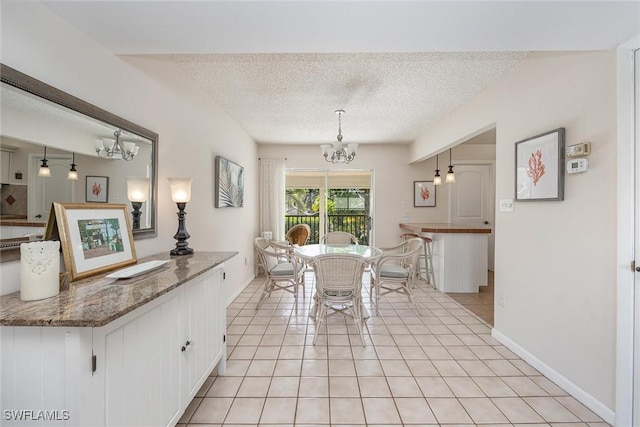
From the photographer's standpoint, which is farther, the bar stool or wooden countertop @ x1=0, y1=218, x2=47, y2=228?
the bar stool

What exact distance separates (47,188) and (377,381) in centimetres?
231

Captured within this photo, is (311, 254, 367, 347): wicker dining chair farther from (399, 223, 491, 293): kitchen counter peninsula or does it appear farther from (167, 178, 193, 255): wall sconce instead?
(399, 223, 491, 293): kitchen counter peninsula

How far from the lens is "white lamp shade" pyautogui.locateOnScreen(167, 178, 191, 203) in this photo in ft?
6.97

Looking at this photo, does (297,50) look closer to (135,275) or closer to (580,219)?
(135,275)

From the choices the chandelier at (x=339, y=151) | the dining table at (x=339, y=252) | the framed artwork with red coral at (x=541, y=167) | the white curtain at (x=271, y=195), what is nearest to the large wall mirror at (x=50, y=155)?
the dining table at (x=339, y=252)

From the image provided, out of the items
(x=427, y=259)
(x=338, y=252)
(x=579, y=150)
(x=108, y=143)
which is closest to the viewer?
(x=108, y=143)

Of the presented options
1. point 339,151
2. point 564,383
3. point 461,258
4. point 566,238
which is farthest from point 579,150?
point 461,258

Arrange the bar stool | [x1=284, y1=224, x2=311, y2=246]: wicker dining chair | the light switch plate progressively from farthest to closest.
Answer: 1. [x1=284, y1=224, x2=311, y2=246]: wicker dining chair
2. the bar stool
3. the light switch plate

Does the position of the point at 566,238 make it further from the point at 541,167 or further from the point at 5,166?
the point at 5,166

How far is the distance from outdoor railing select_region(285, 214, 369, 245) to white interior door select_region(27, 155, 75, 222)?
4.73 metres

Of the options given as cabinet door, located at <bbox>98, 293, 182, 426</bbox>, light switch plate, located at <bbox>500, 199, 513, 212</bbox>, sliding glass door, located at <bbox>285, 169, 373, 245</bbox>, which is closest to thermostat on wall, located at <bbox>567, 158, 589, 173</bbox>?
light switch plate, located at <bbox>500, 199, 513, 212</bbox>

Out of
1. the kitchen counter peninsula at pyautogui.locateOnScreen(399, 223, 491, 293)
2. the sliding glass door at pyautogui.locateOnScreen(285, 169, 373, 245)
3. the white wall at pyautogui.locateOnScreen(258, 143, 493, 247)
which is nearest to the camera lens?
the kitchen counter peninsula at pyautogui.locateOnScreen(399, 223, 491, 293)

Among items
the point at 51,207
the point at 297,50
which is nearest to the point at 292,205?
the point at 297,50

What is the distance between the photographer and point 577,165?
6.04 ft
